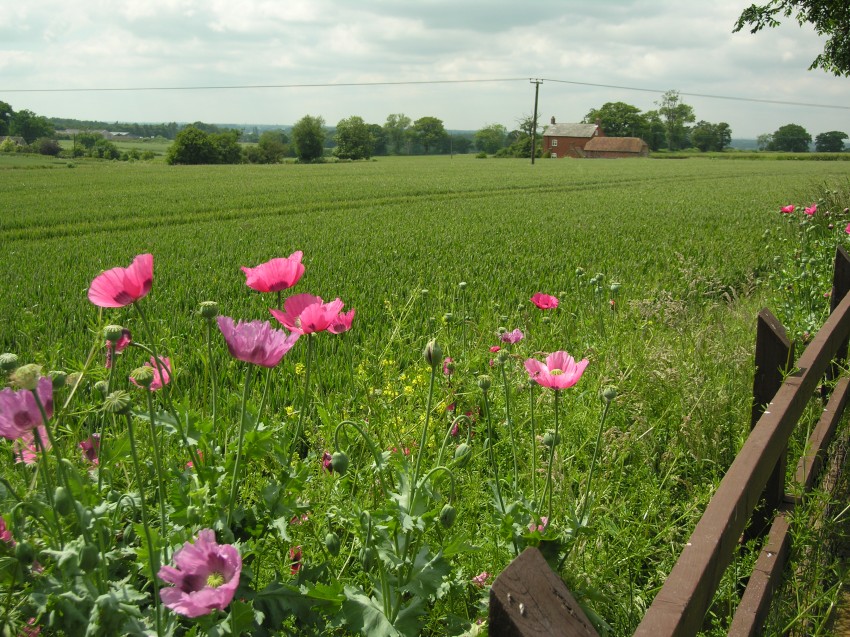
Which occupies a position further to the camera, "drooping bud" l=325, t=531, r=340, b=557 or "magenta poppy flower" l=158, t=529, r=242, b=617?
"drooping bud" l=325, t=531, r=340, b=557

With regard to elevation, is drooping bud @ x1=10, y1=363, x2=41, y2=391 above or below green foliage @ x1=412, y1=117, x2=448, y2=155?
below

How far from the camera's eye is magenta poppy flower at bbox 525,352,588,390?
1728 mm

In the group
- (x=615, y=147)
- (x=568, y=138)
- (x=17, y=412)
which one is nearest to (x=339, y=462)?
(x=17, y=412)

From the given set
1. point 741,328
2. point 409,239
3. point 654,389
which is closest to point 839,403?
point 654,389

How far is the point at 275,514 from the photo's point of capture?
1437 mm

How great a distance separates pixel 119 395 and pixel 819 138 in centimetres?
14425

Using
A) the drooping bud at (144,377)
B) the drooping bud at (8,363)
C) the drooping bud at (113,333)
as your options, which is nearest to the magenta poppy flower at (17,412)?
the drooping bud at (8,363)

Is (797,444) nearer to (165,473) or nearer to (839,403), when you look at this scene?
(839,403)

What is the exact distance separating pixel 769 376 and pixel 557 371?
127 centimetres

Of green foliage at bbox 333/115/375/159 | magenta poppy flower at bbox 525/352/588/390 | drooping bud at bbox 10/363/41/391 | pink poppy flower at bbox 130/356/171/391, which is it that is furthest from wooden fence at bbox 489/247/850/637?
green foliage at bbox 333/115/375/159

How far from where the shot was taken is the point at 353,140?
3238 inches

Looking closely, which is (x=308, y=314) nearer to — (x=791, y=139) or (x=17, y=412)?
(x=17, y=412)

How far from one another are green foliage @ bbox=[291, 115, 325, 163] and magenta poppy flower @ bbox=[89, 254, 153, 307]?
80.1 meters

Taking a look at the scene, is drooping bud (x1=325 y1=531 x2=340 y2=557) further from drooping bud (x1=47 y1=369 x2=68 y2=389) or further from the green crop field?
drooping bud (x1=47 y1=369 x2=68 y2=389)
